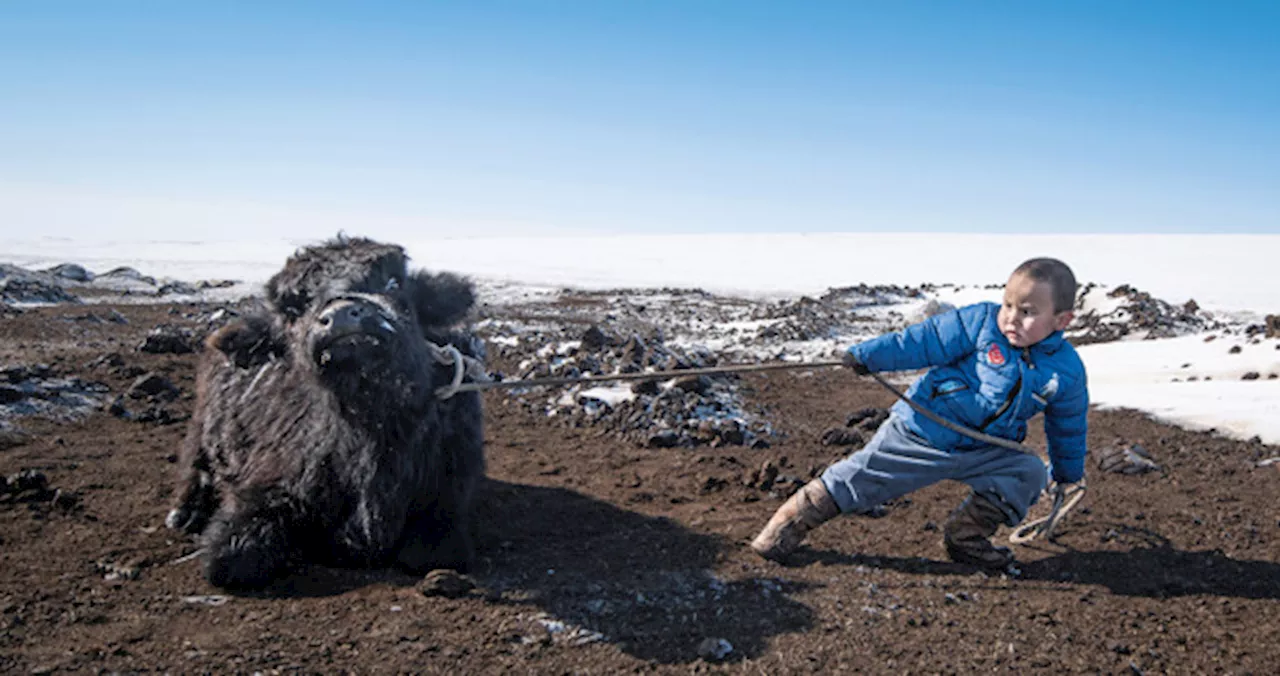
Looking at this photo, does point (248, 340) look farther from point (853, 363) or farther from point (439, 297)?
point (853, 363)

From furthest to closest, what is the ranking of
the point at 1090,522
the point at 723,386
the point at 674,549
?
the point at 723,386 → the point at 1090,522 → the point at 674,549

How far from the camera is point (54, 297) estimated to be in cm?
1934

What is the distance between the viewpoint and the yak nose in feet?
12.2

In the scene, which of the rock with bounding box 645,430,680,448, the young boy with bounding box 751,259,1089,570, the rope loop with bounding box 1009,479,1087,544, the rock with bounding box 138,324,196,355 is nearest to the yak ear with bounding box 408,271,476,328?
the young boy with bounding box 751,259,1089,570

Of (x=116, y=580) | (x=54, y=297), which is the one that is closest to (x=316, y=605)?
(x=116, y=580)

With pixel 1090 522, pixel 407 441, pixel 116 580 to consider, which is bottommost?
pixel 116 580

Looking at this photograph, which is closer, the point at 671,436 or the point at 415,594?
the point at 415,594

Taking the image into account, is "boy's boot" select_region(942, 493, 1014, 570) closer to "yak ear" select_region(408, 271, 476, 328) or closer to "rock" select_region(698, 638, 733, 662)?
"rock" select_region(698, 638, 733, 662)

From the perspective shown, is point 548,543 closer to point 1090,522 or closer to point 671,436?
point 671,436

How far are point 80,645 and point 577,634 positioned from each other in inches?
81.2

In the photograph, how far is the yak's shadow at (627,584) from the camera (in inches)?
140

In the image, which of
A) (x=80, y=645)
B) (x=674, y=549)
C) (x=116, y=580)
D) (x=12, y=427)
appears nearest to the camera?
(x=80, y=645)

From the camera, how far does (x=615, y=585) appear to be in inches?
163

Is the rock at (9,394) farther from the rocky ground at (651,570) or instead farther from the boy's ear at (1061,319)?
the boy's ear at (1061,319)
